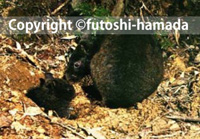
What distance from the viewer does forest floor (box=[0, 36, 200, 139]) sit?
388 cm

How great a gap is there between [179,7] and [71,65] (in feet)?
5.96

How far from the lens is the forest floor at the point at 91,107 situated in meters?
3.88

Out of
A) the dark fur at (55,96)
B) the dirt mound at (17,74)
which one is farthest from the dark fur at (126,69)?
the dirt mound at (17,74)

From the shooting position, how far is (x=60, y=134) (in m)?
3.83

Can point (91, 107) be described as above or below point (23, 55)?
below

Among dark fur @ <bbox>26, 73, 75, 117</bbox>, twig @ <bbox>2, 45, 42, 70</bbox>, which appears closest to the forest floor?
twig @ <bbox>2, 45, 42, 70</bbox>

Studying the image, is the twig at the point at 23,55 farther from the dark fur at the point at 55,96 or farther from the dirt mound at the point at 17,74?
the dark fur at the point at 55,96

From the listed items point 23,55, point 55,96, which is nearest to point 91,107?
point 55,96

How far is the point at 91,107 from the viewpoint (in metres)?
4.66

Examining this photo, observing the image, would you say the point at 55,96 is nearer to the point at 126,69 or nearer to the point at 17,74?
the point at 17,74

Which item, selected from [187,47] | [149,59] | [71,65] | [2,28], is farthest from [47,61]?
[187,47]

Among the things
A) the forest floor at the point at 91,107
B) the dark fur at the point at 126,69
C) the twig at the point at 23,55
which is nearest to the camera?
the forest floor at the point at 91,107

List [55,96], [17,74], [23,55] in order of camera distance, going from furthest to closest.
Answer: [23,55] < [17,74] < [55,96]

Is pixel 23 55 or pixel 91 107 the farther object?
pixel 23 55
